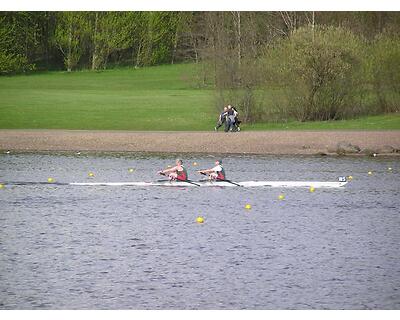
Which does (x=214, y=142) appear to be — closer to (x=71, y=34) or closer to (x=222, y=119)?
(x=222, y=119)

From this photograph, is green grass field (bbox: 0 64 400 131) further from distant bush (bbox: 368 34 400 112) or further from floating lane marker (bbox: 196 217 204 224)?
floating lane marker (bbox: 196 217 204 224)

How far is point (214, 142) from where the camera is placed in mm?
49219

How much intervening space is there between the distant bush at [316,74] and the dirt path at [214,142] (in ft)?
14.9

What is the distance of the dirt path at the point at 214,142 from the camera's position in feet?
157

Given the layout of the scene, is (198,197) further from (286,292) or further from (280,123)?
(280,123)

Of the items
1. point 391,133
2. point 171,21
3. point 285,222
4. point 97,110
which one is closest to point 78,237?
point 285,222

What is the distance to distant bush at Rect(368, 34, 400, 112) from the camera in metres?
55.2

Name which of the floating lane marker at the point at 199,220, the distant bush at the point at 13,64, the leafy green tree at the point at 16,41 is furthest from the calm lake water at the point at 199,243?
the distant bush at the point at 13,64

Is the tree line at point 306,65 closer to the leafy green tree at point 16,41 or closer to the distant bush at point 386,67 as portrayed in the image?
the distant bush at point 386,67

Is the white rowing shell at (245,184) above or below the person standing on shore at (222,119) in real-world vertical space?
below

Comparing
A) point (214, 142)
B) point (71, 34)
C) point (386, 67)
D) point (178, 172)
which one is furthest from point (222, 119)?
point (71, 34)

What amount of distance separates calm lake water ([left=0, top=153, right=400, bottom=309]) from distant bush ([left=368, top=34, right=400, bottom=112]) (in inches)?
592

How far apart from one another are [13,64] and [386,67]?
125ft

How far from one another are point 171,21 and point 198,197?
177 feet
